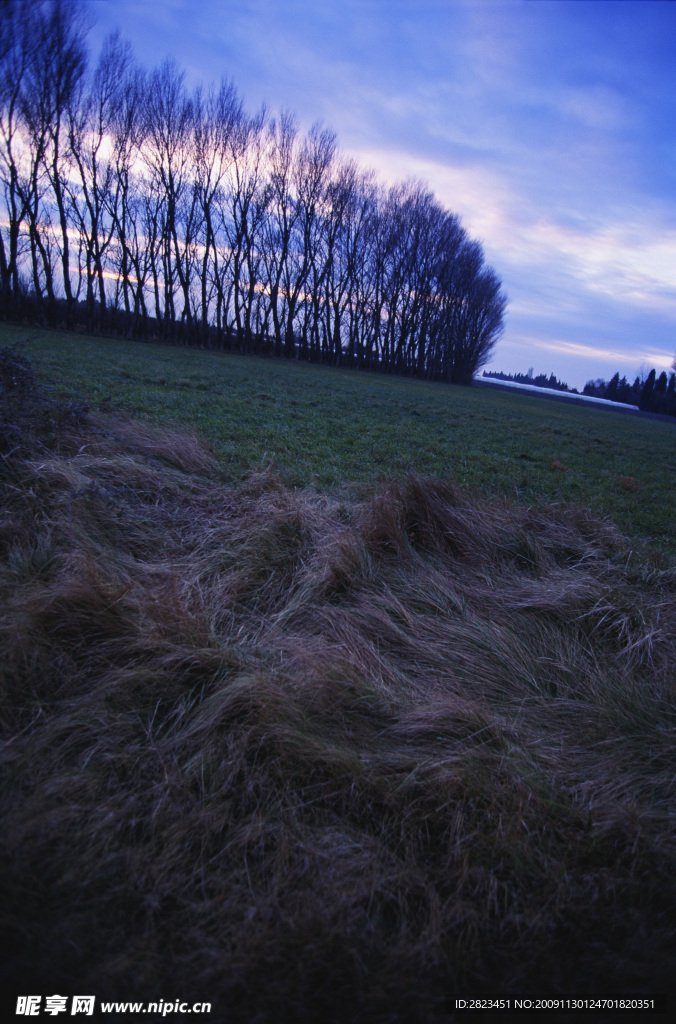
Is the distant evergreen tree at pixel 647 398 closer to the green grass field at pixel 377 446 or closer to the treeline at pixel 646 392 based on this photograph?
the treeline at pixel 646 392

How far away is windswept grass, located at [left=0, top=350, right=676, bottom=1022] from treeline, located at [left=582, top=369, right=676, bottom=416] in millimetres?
69100

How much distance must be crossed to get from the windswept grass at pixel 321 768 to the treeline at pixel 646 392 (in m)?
69.1

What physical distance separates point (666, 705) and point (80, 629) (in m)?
3.11

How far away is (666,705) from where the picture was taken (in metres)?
2.57

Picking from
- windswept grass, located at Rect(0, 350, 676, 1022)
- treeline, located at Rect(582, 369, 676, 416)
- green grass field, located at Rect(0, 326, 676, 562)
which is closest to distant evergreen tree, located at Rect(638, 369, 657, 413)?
treeline, located at Rect(582, 369, 676, 416)

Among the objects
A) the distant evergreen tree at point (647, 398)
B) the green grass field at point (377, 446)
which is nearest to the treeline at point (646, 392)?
the distant evergreen tree at point (647, 398)

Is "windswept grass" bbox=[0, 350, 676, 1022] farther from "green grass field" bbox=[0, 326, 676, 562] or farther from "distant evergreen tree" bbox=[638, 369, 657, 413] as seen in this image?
"distant evergreen tree" bbox=[638, 369, 657, 413]

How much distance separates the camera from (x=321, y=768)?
2074 mm

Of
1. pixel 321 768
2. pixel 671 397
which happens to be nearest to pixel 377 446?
pixel 321 768

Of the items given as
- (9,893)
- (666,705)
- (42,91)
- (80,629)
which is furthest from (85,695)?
(42,91)

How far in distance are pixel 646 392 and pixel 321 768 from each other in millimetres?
81622

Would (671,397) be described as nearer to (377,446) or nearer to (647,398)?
(647,398)

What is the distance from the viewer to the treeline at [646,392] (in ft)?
210

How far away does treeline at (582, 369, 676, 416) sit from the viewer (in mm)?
64125
